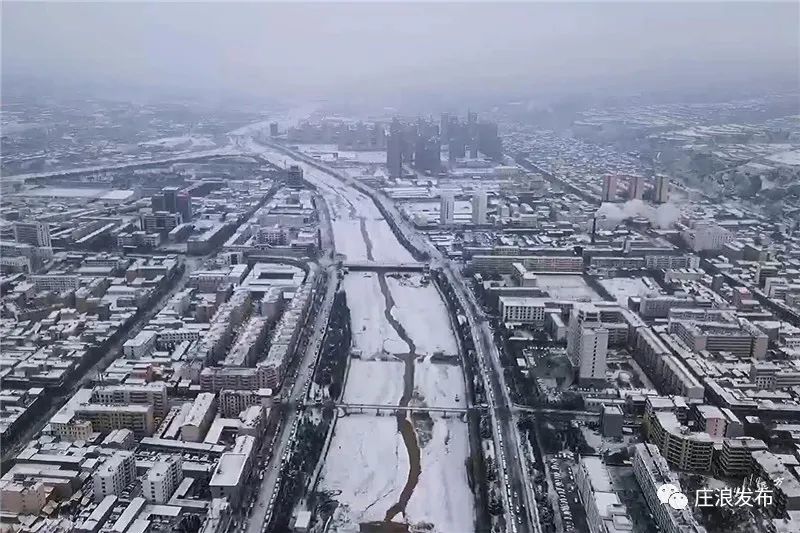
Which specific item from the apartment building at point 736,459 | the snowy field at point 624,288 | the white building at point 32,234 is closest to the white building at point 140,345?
the white building at point 32,234

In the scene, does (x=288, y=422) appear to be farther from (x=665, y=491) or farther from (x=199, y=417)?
(x=665, y=491)

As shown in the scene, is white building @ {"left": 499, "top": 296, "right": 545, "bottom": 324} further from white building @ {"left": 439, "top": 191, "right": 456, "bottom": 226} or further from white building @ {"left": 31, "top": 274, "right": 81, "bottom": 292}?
white building @ {"left": 31, "top": 274, "right": 81, "bottom": 292}

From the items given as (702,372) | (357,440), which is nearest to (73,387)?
(357,440)

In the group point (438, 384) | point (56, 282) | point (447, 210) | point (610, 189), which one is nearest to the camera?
point (438, 384)

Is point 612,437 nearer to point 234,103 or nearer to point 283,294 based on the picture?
point 283,294

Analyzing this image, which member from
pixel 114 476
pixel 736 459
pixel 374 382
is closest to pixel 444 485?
pixel 374 382

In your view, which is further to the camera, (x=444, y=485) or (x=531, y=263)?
(x=531, y=263)

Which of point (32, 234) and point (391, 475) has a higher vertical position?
point (32, 234)
